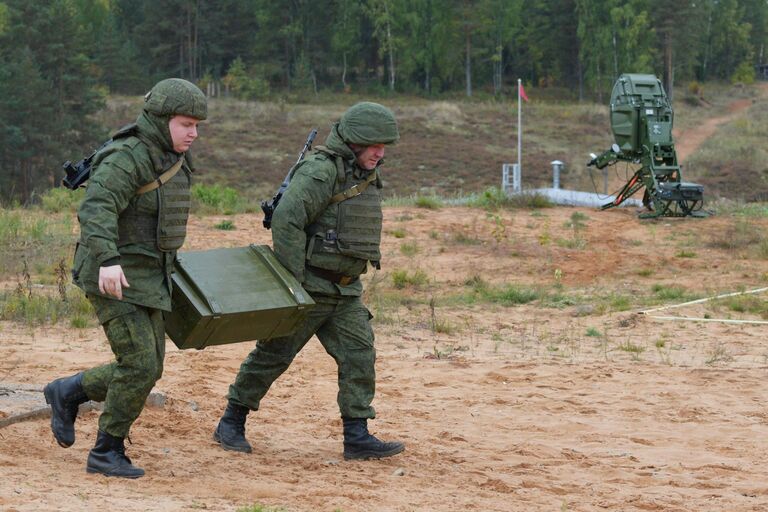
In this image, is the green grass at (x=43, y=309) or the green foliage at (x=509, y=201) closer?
the green grass at (x=43, y=309)

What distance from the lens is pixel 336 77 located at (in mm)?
69312

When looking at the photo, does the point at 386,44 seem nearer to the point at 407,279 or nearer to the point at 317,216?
the point at 407,279

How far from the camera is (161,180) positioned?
5.67 m

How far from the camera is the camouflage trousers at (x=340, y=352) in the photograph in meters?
6.49

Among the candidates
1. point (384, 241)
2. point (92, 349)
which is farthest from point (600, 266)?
point (92, 349)

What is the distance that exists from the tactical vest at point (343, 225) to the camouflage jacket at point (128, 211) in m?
0.87

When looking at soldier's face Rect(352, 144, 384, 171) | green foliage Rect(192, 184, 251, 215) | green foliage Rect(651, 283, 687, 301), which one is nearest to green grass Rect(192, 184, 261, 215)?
green foliage Rect(192, 184, 251, 215)

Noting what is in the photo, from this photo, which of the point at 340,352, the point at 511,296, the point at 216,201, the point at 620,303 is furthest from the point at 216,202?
the point at 340,352

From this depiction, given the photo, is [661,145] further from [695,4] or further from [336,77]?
[695,4]

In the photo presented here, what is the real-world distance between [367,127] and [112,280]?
5.75ft

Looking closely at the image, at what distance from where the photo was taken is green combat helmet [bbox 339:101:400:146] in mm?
6391

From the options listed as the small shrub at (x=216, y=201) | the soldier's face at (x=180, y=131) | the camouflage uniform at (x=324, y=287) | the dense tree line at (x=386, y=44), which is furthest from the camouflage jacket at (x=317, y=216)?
the dense tree line at (x=386, y=44)

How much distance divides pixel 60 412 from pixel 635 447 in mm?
3397

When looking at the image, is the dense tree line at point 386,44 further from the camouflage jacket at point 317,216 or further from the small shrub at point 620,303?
the camouflage jacket at point 317,216
